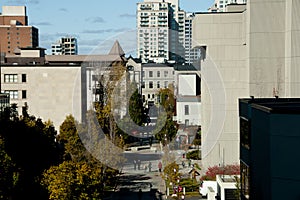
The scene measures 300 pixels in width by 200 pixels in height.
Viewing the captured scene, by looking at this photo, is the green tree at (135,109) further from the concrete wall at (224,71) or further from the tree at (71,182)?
the tree at (71,182)

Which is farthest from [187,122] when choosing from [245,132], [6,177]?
[6,177]

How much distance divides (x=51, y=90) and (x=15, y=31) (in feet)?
236

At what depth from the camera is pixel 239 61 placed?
29156mm

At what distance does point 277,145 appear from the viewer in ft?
35.1

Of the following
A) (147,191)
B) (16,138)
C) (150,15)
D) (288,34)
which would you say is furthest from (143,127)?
(150,15)

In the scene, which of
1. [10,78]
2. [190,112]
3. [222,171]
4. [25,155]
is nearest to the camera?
[25,155]

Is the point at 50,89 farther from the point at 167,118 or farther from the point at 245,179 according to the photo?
the point at 245,179

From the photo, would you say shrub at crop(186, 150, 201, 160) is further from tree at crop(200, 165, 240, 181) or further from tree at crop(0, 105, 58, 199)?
tree at crop(0, 105, 58, 199)

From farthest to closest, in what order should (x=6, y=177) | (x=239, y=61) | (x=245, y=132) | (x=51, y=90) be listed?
1. (x=51, y=90)
2. (x=239, y=61)
3. (x=6, y=177)
4. (x=245, y=132)

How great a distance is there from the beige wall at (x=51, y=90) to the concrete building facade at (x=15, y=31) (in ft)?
208

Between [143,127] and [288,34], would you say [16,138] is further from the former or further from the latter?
[143,127]

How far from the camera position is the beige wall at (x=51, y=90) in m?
40.6

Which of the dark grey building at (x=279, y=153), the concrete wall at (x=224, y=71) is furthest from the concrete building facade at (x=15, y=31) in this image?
the dark grey building at (x=279, y=153)

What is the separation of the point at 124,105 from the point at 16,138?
2113 cm
